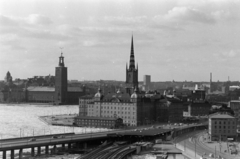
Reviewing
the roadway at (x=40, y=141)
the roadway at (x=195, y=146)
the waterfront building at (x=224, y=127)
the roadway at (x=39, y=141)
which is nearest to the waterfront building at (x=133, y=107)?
the roadway at (x=195, y=146)

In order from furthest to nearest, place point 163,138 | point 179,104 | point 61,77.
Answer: point 61,77, point 179,104, point 163,138

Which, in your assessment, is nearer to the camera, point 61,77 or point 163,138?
point 163,138

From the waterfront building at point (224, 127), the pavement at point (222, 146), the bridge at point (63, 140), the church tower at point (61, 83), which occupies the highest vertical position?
the church tower at point (61, 83)

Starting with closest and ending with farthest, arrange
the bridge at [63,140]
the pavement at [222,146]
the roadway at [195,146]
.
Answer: the bridge at [63,140] < the roadway at [195,146] < the pavement at [222,146]

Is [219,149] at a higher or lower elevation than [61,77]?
lower

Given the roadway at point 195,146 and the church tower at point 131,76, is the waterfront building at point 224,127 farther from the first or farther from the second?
the church tower at point 131,76

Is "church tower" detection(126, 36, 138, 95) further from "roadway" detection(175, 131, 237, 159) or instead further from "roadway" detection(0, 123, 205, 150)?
"roadway" detection(0, 123, 205, 150)

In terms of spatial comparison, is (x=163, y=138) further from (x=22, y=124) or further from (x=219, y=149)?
(x=22, y=124)

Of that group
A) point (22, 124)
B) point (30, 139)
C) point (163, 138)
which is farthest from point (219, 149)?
point (22, 124)
